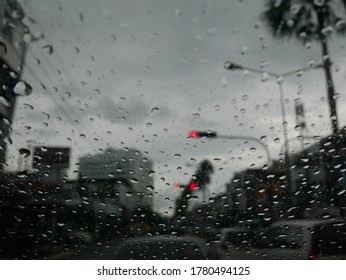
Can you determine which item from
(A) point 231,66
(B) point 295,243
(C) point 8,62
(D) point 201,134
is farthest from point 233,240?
(C) point 8,62

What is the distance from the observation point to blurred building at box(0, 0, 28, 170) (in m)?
2.16

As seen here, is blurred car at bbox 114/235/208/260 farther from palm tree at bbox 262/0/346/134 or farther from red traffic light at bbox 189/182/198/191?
palm tree at bbox 262/0/346/134

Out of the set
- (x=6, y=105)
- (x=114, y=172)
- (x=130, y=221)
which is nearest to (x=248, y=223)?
(x=130, y=221)

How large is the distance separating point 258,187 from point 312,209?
0.32 metres

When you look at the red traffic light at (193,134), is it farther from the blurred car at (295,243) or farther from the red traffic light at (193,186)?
the blurred car at (295,243)

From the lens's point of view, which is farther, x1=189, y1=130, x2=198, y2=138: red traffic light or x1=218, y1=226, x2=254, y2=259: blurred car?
x1=189, y1=130, x2=198, y2=138: red traffic light

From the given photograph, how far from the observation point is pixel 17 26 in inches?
91.4

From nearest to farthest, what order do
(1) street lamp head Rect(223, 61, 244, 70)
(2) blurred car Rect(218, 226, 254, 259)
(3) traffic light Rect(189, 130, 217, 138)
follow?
1. (2) blurred car Rect(218, 226, 254, 259)
2. (3) traffic light Rect(189, 130, 217, 138)
3. (1) street lamp head Rect(223, 61, 244, 70)

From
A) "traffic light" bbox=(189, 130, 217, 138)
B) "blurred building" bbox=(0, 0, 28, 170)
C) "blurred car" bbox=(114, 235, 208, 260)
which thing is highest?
"blurred building" bbox=(0, 0, 28, 170)

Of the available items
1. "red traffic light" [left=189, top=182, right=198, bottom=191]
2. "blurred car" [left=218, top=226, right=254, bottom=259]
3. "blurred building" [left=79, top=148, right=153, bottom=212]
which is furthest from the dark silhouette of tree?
"blurred car" [left=218, top=226, right=254, bottom=259]

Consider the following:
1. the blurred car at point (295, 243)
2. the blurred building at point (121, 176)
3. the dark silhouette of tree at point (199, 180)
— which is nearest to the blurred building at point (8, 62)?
the blurred building at point (121, 176)

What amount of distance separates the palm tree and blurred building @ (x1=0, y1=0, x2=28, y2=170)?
1.68m

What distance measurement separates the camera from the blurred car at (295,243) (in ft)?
6.17

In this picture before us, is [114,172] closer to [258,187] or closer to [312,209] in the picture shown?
[258,187]
